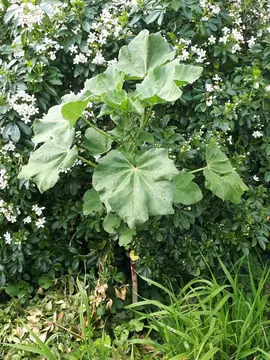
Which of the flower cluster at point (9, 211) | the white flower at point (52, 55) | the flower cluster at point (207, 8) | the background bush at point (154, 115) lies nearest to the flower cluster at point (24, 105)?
the background bush at point (154, 115)

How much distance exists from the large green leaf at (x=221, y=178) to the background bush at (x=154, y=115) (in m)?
0.19

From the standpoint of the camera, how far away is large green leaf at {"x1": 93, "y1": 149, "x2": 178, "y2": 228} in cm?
178

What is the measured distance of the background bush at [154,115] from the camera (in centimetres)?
238

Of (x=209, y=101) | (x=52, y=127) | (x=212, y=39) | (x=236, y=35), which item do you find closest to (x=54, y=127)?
(x=52, y=127)

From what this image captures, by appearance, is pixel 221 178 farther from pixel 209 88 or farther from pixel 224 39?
pixel 224 39

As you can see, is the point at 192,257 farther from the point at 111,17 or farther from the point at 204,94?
the point at 111,17

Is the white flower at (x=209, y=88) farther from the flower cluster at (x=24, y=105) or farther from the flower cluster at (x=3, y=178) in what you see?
the flower cluster at (x=3, y=178)

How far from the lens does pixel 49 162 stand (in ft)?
6.66

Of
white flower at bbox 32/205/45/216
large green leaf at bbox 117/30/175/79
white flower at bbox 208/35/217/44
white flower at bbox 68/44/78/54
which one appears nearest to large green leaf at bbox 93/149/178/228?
large green leaf at bbox 117/30/175/79

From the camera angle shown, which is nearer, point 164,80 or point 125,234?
point 164,80

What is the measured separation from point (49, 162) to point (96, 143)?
0.23 metres

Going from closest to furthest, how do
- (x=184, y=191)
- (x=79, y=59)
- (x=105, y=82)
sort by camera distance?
(x=105, y=82) → (x=184, y=191) → (x=79, y=59)

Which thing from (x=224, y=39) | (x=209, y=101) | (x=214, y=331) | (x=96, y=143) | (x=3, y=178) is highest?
(x=224, y=39)

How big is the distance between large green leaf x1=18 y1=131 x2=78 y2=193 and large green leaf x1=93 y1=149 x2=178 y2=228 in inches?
8.4
